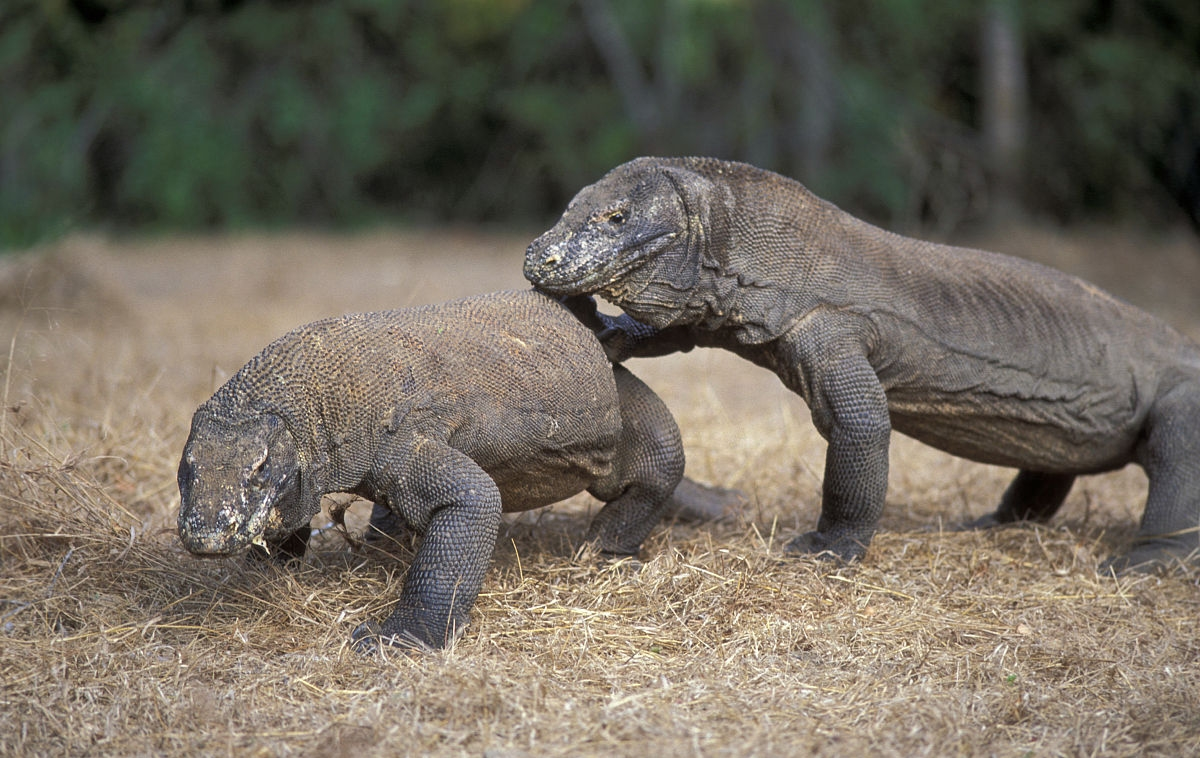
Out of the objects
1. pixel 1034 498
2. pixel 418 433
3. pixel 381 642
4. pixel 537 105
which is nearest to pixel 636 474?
pixel 418 433

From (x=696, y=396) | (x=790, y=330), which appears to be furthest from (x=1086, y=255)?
(x=790, y=330)

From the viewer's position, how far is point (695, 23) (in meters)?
13.2

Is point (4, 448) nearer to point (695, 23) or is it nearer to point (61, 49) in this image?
point (695, 23)

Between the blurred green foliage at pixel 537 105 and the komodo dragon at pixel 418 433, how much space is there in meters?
9.09

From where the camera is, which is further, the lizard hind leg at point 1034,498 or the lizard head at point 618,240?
the lizard hind leg at point 1034,498

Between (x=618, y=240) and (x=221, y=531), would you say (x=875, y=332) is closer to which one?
(x=618, y=240)

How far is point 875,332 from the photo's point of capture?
4.43 meters

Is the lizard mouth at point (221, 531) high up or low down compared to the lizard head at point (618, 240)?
down

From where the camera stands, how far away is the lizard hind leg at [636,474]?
4.40 meters

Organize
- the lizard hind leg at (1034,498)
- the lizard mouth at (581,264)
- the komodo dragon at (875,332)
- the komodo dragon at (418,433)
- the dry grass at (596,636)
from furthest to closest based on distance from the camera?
the lizard hind leg at (1034,498) < the komodo dragon at (875,332) < the lizard mouth at (581,264) < the komodo dragon at (418,433) < the dry grass at (596,636)

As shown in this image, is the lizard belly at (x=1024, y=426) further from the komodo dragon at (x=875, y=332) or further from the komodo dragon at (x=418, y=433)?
the komodo dragon at (x=418, y=433)

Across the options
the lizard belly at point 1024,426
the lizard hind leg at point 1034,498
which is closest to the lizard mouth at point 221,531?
the lizard belly at point 1024,426

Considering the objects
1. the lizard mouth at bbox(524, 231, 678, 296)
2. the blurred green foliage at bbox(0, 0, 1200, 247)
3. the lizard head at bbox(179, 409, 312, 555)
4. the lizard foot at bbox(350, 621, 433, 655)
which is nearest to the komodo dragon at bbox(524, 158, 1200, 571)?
the lizard mouth at bbox(524, 231, 678, 296)

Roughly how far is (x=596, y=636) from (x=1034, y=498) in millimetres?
2646
